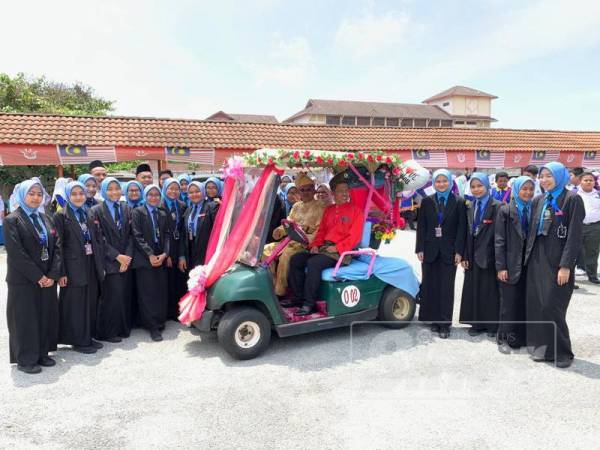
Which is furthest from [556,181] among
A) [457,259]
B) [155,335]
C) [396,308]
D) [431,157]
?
[431,157]

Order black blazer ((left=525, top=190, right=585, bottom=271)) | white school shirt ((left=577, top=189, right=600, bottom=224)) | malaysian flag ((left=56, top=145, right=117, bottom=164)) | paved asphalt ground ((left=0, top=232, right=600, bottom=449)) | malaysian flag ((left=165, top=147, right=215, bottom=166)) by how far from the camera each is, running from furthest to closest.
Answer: malaysian flag ((left=165, top=147, right=215, bottom=166)) < malaysian flag ((left=56, top=145, right=117, bottom=164)) < white school shirt ((left=577, top=189, right=600, bottom=224)) < black blazer ((left=525, top=190, right=585, bottom=271)) < paved asphalt ground ((left=0, top=232, right=600, bottom=449))

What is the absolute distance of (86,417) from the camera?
358 cm

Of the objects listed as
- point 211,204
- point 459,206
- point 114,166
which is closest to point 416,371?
point 459,206

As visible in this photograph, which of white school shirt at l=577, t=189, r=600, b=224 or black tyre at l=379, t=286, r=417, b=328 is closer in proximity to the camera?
black tyre at l=379, t=286, r=417, b=328

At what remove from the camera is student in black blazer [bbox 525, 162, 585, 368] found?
4.30 m

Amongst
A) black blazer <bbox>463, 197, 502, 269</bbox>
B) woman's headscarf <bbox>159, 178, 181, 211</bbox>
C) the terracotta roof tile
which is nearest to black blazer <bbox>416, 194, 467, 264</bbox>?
black blazer <bbox>463, 197, 502, 269</bbox>

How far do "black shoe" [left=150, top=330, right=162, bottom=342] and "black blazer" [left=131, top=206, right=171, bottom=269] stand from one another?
785 millimetres

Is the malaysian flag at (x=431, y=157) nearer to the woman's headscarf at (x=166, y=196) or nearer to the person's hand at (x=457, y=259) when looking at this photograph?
the person's hand at (x=457, y=259)

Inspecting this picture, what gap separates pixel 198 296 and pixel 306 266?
52.0 inches

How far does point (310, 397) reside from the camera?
152 inches

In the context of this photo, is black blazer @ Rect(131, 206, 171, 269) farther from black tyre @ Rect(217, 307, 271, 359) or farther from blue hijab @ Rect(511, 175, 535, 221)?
blue hijab @ Rect(511, 175, 535, 221)

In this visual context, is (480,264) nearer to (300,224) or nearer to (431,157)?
(300,224)

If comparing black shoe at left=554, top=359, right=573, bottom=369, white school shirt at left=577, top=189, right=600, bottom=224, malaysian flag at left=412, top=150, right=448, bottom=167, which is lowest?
black shoe at left=554, top=359, right=573, bottom=369

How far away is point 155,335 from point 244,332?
1337mm
